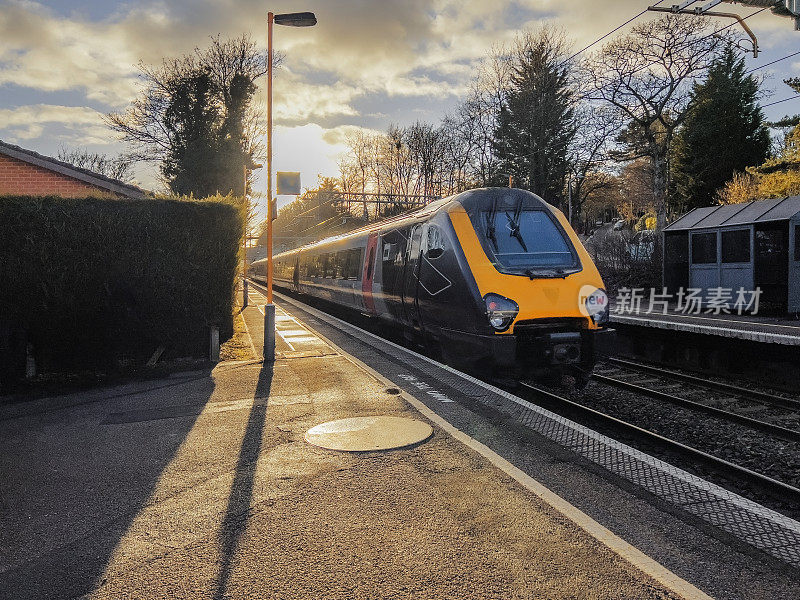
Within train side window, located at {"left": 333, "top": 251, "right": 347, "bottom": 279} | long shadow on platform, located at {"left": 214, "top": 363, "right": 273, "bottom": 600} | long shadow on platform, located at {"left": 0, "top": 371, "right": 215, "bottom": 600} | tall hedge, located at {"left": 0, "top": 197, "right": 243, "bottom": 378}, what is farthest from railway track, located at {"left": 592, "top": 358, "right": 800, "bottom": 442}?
train side window, located at {"left": 333, "top": 251, "right": 347, "bottom": 279}

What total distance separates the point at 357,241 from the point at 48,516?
1072 centimetres

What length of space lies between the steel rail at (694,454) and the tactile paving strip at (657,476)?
79 cm

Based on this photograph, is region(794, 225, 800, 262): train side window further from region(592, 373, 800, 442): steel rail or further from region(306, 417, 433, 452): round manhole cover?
region(306, 417, 433, 452): round manhole cover

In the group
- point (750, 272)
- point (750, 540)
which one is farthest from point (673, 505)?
point (750, 272)

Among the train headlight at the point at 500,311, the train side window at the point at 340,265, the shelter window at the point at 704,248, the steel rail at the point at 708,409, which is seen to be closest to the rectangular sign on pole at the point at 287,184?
the train side window at the point at 340,265

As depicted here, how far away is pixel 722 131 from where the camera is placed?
3722 cm

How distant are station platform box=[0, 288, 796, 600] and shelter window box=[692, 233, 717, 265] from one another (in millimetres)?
13909

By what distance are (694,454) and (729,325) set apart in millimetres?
9030

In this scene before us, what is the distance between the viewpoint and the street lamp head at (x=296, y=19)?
9.59 meters

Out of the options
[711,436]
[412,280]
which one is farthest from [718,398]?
[412,280]

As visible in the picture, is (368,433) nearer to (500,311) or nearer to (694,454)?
(500,311)

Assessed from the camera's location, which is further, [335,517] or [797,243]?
[797,243]

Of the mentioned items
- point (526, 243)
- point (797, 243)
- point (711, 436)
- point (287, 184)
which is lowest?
point (711, 436)

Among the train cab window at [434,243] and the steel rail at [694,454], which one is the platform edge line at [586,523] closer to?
the steel rail at [694,454]
